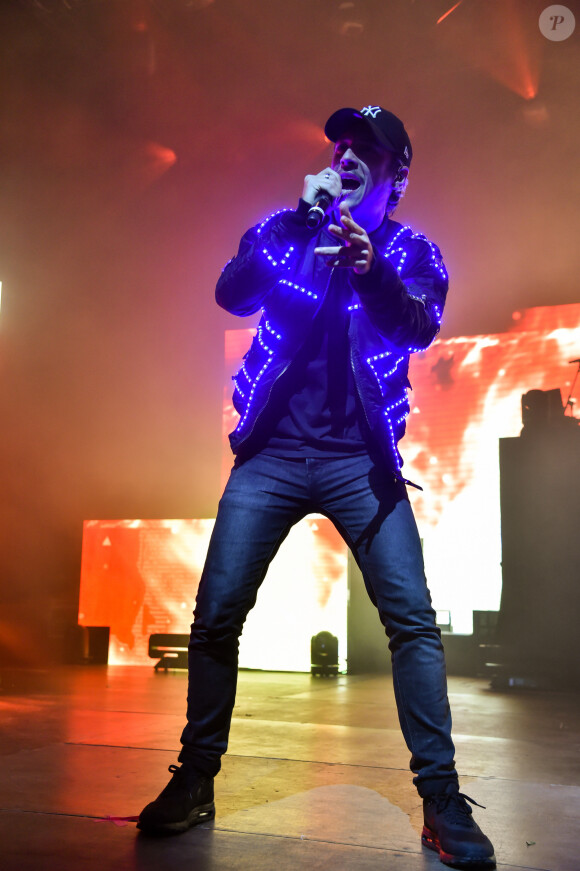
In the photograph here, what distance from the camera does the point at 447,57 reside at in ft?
15.2

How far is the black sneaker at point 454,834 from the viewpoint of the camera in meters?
1.21

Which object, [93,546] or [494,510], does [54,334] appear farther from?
[494,510]

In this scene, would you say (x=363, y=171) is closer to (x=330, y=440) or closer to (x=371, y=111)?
(x=371, y=111)

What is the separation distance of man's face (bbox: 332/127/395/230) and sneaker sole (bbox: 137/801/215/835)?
1281 millimetres

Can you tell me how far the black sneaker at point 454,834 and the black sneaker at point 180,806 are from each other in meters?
0.43

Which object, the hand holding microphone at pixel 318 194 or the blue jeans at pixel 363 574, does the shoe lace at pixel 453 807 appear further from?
the hand holding microphone at pixel 318 194

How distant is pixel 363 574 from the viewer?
1506mm

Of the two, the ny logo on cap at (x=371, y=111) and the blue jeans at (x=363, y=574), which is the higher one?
the ny logo on cap at (x=371, y=111)

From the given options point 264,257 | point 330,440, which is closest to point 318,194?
point 264,257

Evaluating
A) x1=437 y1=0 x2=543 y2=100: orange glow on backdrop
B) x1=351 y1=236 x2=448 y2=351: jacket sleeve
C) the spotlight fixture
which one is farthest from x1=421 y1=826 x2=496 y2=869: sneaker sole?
x1=437 y1=0 x2=543 y2=100: orange glow on backdrop

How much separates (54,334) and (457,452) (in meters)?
3.45

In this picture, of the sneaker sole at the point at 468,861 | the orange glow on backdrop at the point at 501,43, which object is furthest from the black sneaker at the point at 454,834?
the orange glow on backdrop at the point at 501,43

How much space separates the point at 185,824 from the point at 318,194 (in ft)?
4.08

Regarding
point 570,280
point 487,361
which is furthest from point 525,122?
point 487,361
